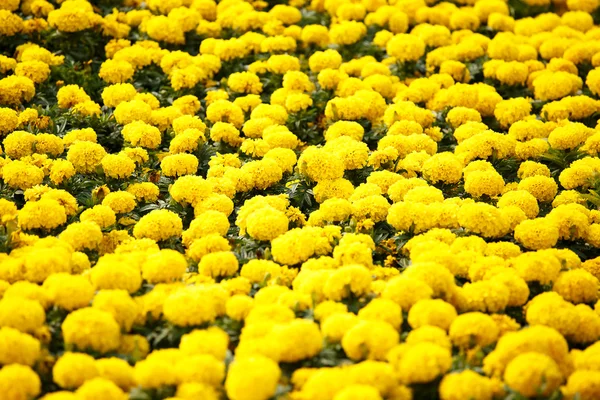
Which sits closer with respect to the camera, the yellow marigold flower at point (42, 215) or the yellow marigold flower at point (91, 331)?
the yellow marigold flower at point (91, 331)

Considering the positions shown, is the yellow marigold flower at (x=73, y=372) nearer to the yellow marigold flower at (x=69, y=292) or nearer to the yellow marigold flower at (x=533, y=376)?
the yellow marigold flower at (x=69, y=292)

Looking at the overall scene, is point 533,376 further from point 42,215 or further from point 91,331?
point 42,215

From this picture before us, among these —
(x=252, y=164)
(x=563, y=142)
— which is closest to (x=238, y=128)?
(x=252, y=164)

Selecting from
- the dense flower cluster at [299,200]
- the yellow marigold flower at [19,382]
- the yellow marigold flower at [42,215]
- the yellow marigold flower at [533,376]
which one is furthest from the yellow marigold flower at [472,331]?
the yellow marigold flower at [42,215]

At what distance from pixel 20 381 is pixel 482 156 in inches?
159

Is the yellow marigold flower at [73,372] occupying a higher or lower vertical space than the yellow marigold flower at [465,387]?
lower

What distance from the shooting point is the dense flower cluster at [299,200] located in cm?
435

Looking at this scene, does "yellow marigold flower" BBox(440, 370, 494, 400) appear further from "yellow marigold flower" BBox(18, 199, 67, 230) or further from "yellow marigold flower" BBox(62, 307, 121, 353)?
"yellow marigold flower" BBox(18, 199, 67, 230)

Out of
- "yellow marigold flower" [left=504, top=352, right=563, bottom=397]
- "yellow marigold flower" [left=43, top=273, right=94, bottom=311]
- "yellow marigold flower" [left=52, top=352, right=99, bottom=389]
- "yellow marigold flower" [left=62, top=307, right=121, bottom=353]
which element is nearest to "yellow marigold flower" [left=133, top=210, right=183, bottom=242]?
"yellow marigold flower" [left=43, top=273, right=94, bottom=311]

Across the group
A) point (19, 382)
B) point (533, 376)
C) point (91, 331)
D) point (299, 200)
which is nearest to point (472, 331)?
point (533, 376)

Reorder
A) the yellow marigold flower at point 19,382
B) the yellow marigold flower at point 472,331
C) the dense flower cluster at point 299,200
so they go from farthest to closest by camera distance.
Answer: the yellow marigold flower at point 472,331 → the dense flower cluster at point 299,200 → the yellow marigold flower at point 19,382

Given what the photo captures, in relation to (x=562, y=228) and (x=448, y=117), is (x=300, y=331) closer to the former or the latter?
(x=562, y=228)

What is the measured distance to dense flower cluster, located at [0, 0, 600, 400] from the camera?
14.3 ft

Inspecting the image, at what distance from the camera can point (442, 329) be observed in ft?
15.2
